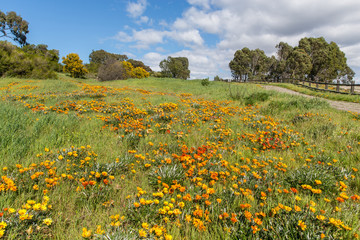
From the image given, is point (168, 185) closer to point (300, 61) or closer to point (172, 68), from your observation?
point (300, 61)

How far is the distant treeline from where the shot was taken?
1869 inches

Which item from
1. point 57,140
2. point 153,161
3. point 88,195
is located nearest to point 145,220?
point 88,195

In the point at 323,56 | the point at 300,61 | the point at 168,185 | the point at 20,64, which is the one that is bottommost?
the point at 168,185

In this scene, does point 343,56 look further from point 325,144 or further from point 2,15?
point 2,15

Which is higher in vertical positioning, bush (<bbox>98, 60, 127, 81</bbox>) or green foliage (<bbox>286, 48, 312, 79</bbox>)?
green foliage (<bbox>286, 48, 312, 79</bbox>)

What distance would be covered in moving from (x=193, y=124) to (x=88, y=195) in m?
3.95

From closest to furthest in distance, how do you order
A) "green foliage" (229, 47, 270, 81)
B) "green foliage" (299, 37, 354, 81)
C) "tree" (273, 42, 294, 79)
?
"green foliage" (299, 37, 354, 81)
"tree" (273, 42, 294, 79)
"green foliage" (229, 47, 270, 81)

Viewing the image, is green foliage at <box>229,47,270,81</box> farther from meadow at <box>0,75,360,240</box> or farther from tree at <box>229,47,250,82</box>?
meadow at <box>0,75,360,240</box>

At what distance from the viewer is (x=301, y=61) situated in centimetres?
4612

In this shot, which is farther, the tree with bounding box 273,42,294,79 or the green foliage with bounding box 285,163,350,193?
the tree with bounding box 273,42,294,79

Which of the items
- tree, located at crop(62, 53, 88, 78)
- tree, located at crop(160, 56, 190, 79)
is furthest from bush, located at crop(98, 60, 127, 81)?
tree, located at crop(160, 56, 190, 79)

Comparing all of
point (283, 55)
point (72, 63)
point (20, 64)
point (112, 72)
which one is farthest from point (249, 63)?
point (20, 64)

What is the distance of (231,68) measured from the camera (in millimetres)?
68938

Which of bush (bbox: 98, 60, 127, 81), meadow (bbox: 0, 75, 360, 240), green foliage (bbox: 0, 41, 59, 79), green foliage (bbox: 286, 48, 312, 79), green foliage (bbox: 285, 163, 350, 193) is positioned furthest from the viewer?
green foliage (bbox: 286, 48, 312, 79)
